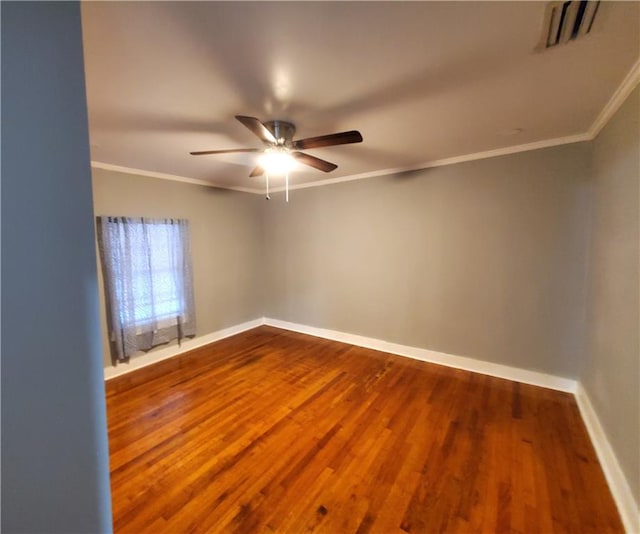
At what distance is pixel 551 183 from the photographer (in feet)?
8.55

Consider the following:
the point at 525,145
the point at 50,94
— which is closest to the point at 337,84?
the point at 50,94

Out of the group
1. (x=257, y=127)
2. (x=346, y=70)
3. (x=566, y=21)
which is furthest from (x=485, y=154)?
(x=257, y=127)

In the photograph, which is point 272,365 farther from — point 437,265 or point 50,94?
point 50,94

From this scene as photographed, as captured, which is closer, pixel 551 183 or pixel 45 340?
pixel 45 340

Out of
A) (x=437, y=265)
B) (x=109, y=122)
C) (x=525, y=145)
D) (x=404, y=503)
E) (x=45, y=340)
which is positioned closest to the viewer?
(x=45, y=340)

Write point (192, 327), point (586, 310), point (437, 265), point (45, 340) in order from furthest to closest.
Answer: point (192, 327)
point (437, 265)
point (586, 310)
point (45, 340)

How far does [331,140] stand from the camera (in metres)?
1.92

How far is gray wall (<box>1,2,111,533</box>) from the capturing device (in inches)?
24.3

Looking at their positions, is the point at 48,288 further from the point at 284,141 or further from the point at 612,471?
the point at 612,471

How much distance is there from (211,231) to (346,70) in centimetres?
309

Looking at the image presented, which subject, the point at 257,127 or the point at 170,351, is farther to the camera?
the point at 170,351

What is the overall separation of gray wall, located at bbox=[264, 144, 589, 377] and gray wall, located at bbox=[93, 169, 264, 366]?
32.2 inches

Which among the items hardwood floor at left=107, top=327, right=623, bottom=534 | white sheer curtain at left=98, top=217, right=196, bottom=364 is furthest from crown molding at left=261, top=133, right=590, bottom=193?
hardwood floor at left=107, top=327, right=623, bottom=534

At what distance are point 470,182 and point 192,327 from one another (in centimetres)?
380
